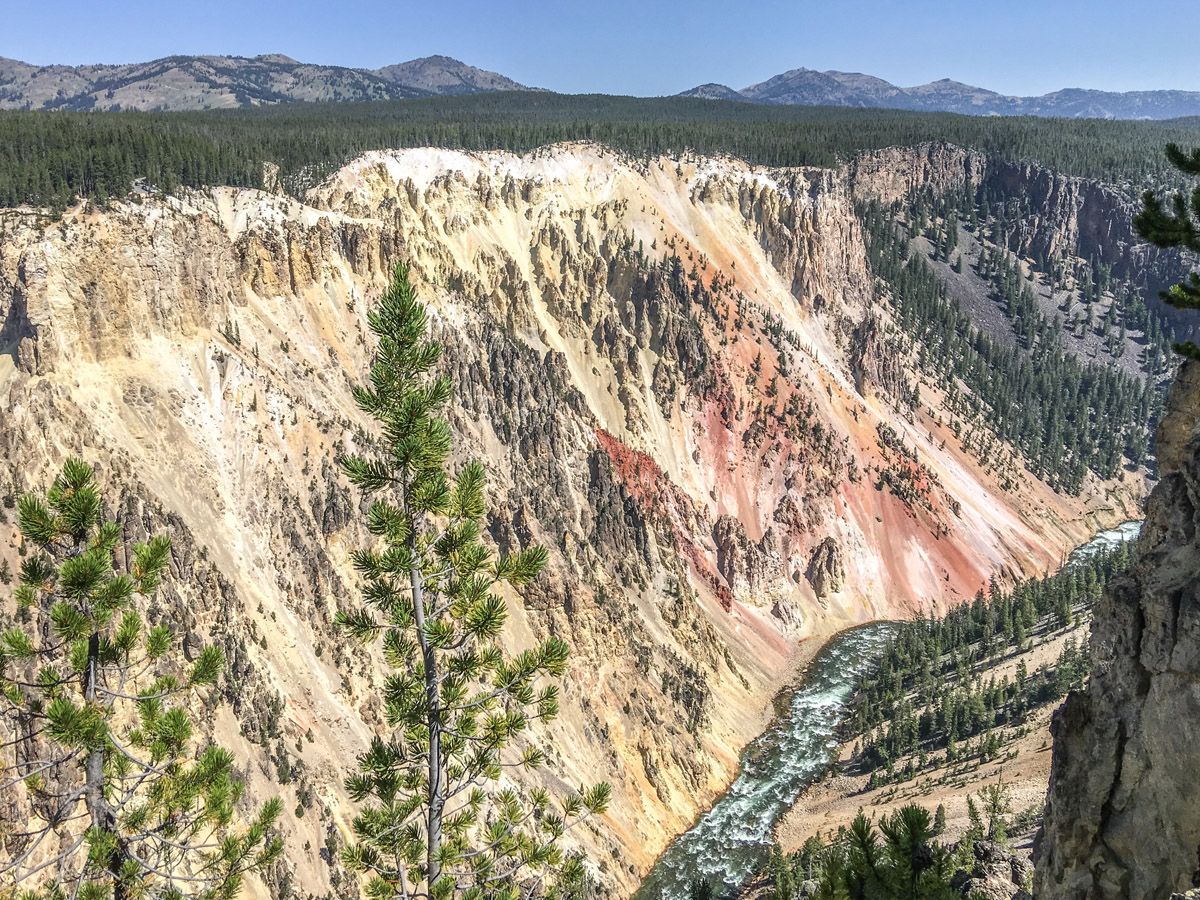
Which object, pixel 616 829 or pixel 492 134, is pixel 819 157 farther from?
pixel 616 829

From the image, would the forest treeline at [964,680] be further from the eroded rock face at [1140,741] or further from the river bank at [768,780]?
the eroded rock face at [1140,741]

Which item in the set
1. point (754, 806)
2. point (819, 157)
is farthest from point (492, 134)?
point (754, 806)

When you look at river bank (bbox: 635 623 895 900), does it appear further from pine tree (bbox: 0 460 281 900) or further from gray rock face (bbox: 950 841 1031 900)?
pine tree (bbox: 0 460 281 900)

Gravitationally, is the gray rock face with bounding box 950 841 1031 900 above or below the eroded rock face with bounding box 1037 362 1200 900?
below

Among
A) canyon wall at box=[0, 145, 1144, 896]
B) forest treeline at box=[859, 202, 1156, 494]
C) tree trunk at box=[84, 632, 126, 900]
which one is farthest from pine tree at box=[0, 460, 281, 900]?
forest treeline at box=[859, 202, 1156, 494]

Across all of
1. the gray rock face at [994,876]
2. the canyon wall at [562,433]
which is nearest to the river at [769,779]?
the canyon wall at [562,433]

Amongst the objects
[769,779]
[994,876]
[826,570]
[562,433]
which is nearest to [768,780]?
[769,779]
